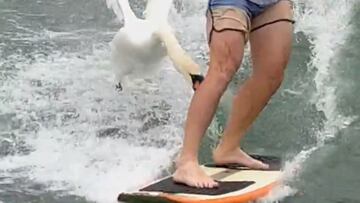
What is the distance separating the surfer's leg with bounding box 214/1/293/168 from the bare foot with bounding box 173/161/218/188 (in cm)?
44

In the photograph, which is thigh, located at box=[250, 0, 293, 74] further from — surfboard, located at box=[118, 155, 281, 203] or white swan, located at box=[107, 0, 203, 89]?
white swan, located at box=[107, 0, 203, 89]

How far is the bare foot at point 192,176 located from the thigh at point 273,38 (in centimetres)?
61

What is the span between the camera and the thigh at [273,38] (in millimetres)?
4621

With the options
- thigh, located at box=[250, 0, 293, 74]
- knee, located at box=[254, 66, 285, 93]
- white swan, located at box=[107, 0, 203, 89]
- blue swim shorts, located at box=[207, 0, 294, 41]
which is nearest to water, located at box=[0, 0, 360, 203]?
white swan, located at box=[107, 0, 203, 89]

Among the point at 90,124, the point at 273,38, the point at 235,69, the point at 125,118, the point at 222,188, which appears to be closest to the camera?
the point at 222,188

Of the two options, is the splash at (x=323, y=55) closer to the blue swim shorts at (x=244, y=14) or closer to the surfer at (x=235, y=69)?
the surfer at (x=235, y=69)

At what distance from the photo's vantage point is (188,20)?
892cm

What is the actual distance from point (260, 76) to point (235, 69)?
0.85ft

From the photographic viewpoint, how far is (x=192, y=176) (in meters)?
4.37

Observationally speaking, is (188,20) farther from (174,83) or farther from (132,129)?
(132,129)

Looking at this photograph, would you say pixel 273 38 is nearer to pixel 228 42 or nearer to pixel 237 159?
pixel 228 42

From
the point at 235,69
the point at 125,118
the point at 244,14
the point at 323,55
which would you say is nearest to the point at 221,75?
the point at 235,69

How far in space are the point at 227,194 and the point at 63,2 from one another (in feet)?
19.7

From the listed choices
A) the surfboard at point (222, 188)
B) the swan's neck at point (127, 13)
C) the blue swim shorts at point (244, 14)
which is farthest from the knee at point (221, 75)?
the swan's neck at point (127, 13)
